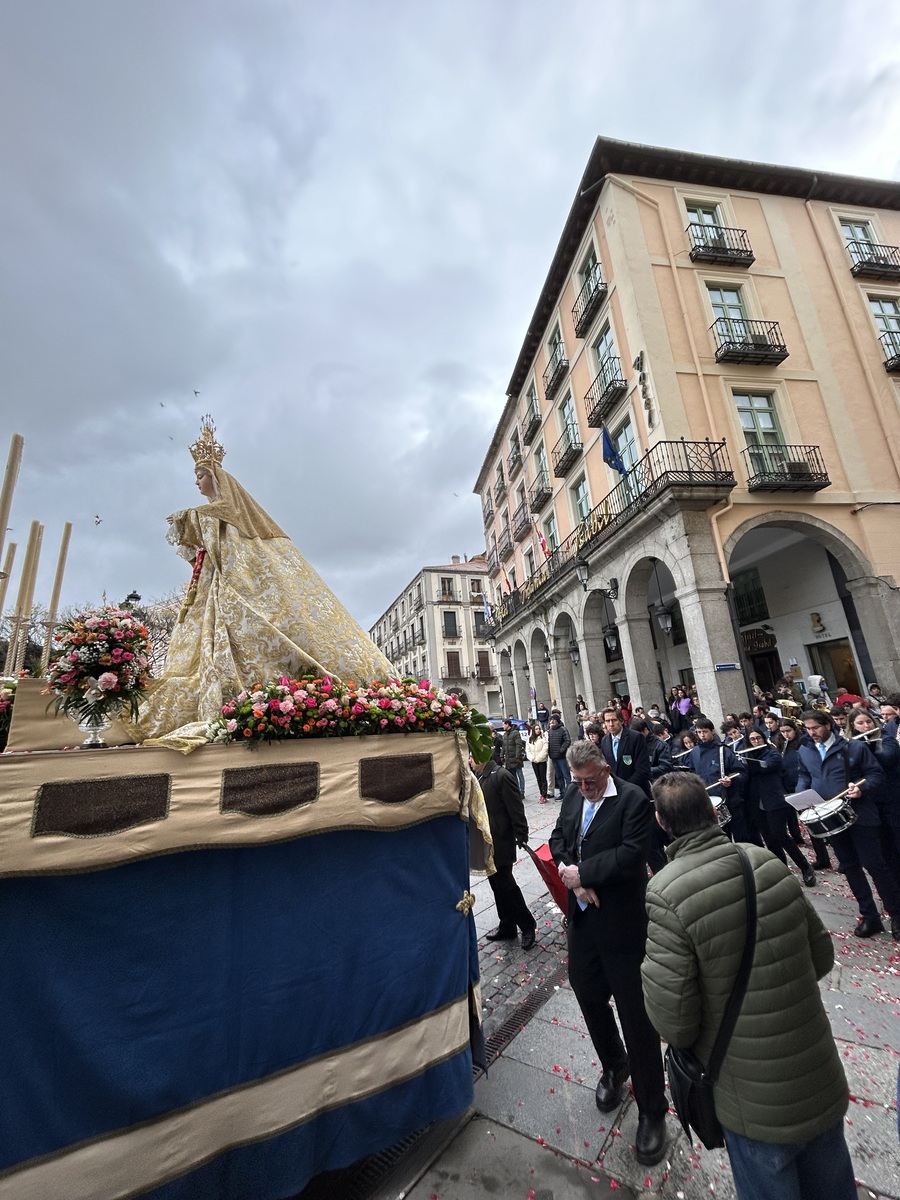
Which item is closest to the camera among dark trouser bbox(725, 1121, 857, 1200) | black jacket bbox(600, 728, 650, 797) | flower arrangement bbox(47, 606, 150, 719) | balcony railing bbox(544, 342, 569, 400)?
dark trouser bbox(725, 1121, 857, 1200)

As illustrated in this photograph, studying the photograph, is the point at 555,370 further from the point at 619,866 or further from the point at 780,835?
the point at 619,866

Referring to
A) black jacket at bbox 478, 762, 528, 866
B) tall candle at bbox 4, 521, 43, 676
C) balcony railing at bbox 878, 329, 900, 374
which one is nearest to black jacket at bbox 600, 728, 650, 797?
black jacket at bbox 478, 762, 528, 866

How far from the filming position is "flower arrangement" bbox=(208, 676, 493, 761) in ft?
7.94

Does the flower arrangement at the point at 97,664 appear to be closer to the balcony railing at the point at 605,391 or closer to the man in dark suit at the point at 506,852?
the man in dark suit at the point at 506,852

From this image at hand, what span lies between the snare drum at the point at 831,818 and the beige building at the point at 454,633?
40.6 m

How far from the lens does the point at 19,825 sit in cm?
190

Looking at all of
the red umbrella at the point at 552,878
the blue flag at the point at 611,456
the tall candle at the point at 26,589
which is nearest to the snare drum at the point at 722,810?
the red umbrella at the point at 552,878

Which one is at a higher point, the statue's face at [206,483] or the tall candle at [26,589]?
the statue's face at [206,483]

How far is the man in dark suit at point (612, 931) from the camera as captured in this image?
258 centimetres

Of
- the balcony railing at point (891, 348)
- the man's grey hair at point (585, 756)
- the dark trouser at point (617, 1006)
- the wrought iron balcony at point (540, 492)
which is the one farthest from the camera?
the wrought iron balcony at point (540, 492)

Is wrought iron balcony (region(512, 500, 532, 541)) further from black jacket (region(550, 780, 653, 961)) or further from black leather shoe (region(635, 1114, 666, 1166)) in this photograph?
black leather shoe (region(635, 1114, 666, 1166))

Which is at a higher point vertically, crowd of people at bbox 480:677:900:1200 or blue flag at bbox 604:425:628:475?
blue flag at bbox 604:425:628:475

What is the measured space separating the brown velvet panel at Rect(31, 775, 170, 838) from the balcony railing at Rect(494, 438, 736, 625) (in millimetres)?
12769

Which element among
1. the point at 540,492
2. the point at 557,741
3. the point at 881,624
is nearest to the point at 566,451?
the point at 540,492
